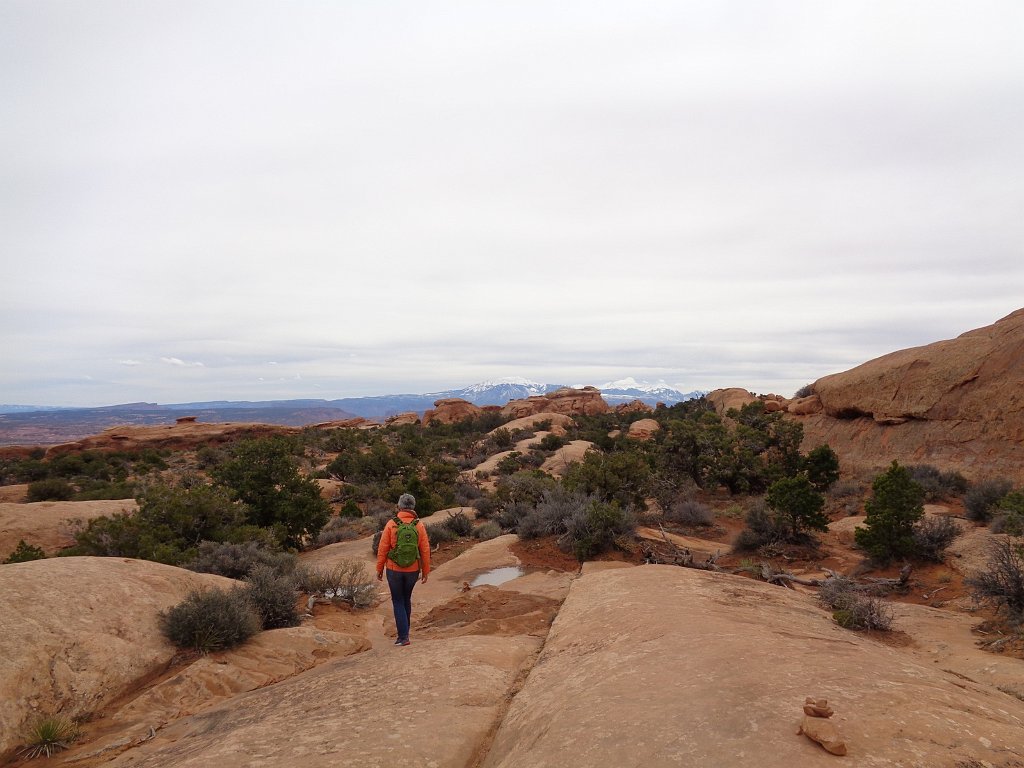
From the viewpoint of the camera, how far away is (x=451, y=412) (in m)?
67.5

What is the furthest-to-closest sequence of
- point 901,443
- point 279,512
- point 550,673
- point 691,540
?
point 901,443 < point 279,512 < point 691,540 < point 550,673

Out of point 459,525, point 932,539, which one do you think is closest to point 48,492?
point 459,525

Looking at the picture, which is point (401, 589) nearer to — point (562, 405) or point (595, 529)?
point (595, 529)

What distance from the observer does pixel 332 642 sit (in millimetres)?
7332

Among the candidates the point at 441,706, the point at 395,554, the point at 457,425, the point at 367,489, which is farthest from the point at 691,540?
the point at 457,425

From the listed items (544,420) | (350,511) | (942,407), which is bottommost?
(350,511)

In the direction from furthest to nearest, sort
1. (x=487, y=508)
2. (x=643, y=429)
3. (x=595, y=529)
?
(x=643, y=429) → (x=487, y=508) → (x=595, y=529)

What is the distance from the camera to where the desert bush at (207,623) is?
6.61 metres

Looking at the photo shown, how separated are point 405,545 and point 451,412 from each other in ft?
199

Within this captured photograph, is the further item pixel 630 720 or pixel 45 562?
pixel 45 562

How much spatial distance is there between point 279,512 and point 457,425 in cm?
4132

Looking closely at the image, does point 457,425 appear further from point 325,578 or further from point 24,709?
point 24,709

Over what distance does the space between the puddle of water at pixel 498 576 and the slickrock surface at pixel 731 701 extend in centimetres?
496

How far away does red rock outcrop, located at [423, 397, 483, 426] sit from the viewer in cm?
6544
